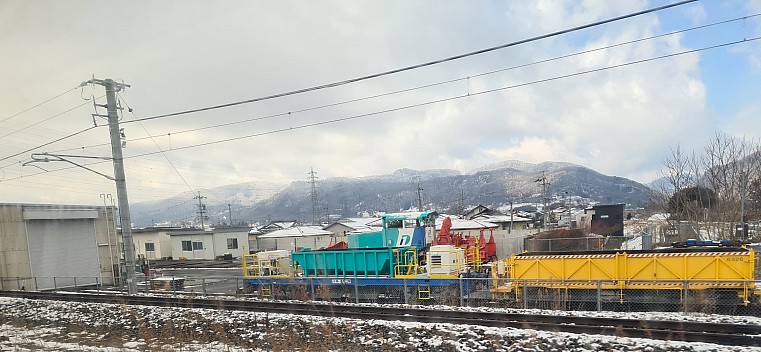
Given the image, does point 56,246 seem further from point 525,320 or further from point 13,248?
point 525,320

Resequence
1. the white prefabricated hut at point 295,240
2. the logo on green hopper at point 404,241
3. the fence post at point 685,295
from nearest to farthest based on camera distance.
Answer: the fence post at point 685,295 → the logo on green hopper at point 404,241 → the white prefabricated hut at point 295,240

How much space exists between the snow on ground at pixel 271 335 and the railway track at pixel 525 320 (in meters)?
0.50

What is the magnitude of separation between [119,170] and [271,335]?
12658mm

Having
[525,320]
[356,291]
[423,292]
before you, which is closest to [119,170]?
[356,291]

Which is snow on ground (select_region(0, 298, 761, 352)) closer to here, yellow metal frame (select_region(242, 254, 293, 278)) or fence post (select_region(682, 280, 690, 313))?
fence post (select_region(682, 280, 690, 313))

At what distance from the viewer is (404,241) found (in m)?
20.0

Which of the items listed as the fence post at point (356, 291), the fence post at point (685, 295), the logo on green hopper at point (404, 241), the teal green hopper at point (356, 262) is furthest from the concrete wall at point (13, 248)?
the fence post at point (685, 295)

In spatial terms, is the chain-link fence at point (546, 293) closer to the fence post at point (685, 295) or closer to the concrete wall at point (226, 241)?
the fence post at point (685, 295)

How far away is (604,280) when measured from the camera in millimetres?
14180

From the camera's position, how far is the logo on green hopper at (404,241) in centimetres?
1995

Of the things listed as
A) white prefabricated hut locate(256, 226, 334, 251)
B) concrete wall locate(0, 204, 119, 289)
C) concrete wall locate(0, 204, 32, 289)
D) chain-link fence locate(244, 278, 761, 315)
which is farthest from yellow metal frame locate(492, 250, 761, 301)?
white prefabricated hut locate(256, 226, 334, 251)

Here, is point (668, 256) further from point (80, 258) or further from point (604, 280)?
point (80, 258)

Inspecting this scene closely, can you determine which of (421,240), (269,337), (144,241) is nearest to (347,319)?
(269,337)

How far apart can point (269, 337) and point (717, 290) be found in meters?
14.1
